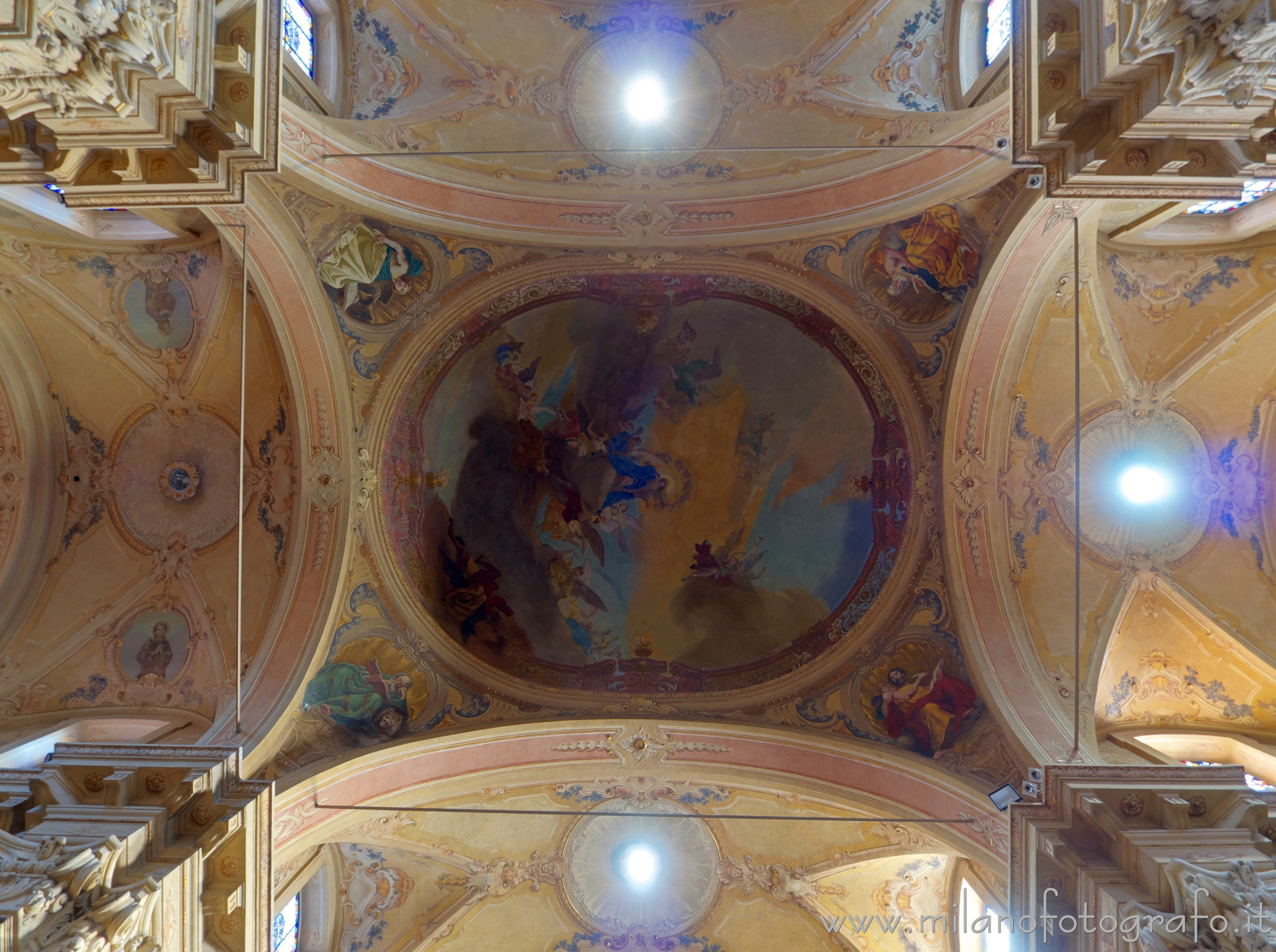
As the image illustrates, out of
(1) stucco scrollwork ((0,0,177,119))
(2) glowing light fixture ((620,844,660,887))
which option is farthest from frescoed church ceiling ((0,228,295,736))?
(2) glowing light fixture ((620,844,660,887))

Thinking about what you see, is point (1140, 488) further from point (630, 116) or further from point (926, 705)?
point (630, 116)

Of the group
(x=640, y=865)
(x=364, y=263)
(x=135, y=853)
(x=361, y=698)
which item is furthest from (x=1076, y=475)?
(x=135, y=853)

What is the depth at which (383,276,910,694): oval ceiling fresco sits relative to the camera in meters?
13.8

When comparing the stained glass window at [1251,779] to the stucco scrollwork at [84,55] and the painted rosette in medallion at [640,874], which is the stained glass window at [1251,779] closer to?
the painted rosette in medallion at [640,874]

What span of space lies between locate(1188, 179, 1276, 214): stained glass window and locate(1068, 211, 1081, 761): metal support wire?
1.64 metres

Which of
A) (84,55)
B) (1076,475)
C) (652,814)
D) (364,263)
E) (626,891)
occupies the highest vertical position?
(364,263)

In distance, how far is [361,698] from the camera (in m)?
12.6

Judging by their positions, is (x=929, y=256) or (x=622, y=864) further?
(x=622, y=864)

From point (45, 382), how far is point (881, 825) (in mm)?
15238

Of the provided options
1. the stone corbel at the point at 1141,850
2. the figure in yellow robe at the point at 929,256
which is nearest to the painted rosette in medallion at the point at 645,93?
the figure in yellow robe at the point at 929,256

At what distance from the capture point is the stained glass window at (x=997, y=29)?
11203 mm

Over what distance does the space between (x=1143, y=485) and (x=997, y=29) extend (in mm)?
7128

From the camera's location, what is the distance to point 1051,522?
40.6 ft

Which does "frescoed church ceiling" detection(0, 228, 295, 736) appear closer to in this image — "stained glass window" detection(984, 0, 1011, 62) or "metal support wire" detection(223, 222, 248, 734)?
"metal support wire" detection(223, 222, 248, 734)
